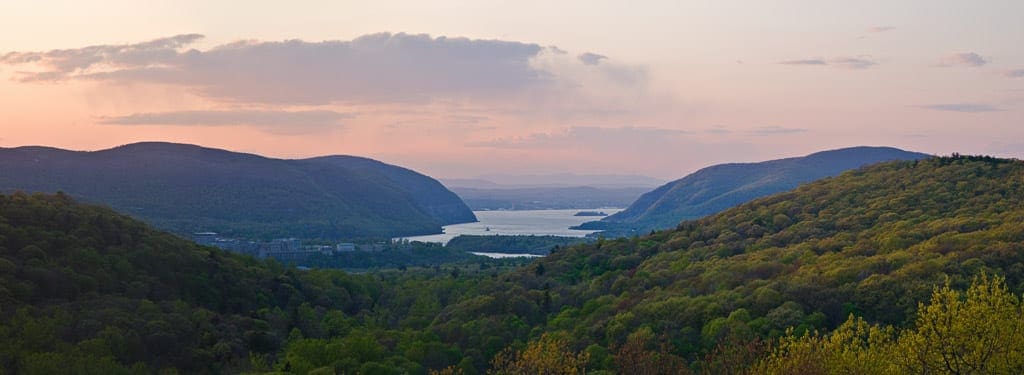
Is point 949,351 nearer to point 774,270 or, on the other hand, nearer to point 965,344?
point 965,344

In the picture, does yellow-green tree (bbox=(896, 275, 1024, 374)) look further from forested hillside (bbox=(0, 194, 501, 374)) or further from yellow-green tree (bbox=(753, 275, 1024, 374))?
forested hillside (bbox=(0, 194, 501, 374))

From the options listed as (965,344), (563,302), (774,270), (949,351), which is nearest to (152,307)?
(563,302)

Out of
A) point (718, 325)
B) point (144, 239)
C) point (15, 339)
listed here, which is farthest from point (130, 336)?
point (718, 325)

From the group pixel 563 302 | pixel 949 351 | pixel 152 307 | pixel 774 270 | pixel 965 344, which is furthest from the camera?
pixel 563 302

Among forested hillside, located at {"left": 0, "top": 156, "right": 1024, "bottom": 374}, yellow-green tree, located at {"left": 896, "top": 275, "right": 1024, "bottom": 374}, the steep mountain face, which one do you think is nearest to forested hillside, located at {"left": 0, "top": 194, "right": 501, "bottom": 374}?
forested hillside, located at {"left": 0, "top": 156, "right": 1024, "bottom": 374}

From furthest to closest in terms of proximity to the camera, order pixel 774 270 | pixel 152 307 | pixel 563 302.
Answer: pixel 563 302
pixel 774 270
pixel 152 307

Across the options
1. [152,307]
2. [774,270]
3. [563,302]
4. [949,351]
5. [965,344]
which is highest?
[965,344]

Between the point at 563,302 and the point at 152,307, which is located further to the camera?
the point at 563,302
